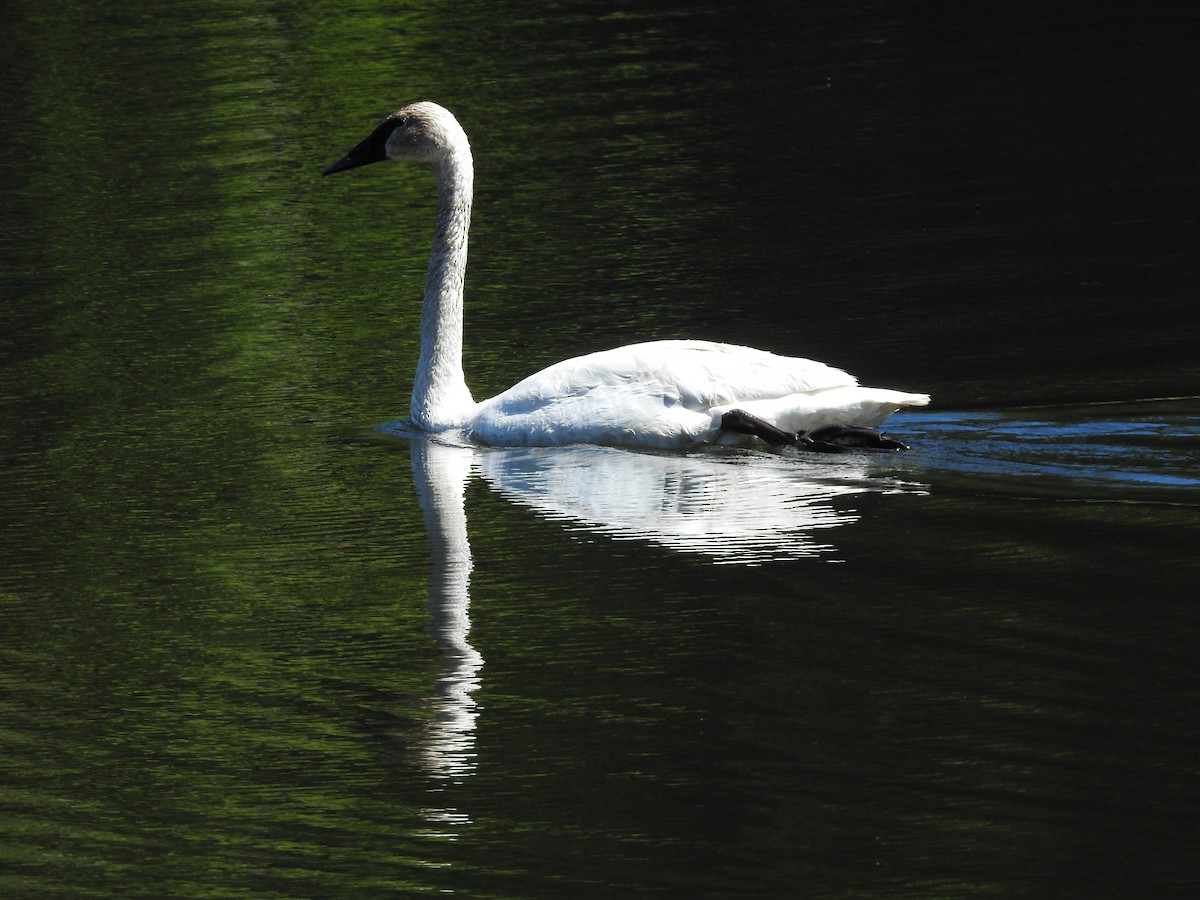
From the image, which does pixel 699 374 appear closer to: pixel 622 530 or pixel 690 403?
pixel 690 403

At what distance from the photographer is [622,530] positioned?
30.2ft

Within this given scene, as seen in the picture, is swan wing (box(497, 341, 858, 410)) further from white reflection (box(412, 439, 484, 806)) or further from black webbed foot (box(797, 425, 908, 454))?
white reflection (box(412, 439, 484, 806))

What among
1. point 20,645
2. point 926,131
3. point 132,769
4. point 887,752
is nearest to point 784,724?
point 887,752

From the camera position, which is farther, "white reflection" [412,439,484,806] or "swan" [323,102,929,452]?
"swan" [323,102,929,452]

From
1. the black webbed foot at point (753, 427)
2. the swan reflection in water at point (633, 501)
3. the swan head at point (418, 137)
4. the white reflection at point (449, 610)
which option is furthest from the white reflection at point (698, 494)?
the swan head at point (418, 137)

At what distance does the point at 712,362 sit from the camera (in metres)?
10.6

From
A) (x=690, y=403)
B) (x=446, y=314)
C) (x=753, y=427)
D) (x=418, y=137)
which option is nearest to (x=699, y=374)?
(x=690, y=403)

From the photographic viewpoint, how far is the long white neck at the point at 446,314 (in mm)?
11672

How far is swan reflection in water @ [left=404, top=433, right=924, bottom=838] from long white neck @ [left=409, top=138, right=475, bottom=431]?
0.21m

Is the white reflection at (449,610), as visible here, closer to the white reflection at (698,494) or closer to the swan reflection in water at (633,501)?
the swan reflection in water at (633,501)

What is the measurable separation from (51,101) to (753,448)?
16.5 m

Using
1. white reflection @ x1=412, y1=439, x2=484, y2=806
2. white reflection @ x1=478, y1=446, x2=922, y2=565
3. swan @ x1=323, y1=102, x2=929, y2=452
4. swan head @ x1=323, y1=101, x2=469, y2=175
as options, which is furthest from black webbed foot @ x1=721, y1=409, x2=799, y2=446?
swan head @ x1=323, y1=101, x2=469, y2=175

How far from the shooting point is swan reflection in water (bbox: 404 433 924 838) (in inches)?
331

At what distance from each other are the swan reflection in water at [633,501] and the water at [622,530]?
1.5 inches
